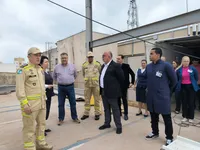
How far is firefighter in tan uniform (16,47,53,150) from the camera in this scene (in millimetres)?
1918

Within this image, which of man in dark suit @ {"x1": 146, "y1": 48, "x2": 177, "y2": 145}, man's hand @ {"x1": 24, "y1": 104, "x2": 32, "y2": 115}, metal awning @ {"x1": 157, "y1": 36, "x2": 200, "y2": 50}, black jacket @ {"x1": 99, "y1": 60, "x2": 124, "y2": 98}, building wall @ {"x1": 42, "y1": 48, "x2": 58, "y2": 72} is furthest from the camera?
building wall @ {"x1": 42, "y1": 48, "x2": 58, "y2": 72}

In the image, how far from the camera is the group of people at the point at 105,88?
2016 mm

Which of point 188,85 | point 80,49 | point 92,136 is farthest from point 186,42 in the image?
point 80,49

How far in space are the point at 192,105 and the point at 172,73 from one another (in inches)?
57.1

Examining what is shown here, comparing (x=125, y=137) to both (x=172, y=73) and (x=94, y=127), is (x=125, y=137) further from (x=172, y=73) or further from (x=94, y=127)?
(x=172, y=73)

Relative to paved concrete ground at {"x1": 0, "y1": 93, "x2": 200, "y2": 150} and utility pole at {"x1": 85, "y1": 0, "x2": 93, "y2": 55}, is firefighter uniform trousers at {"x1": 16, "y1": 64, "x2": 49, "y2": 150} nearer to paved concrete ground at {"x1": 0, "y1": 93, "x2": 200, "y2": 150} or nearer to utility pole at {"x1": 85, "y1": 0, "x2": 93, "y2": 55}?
paved concrete ground at {"x1": 0, "y1": 93, "x2": 200, "y2": 150}

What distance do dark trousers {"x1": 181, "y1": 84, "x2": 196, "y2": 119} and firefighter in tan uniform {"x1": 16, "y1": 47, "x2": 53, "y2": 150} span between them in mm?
2860

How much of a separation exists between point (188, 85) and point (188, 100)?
1.09 ft

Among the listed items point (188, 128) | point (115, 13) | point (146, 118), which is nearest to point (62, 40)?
point (115, 13)

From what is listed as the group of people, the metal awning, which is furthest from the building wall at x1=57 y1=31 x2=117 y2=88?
the group of people

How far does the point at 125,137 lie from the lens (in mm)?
2637

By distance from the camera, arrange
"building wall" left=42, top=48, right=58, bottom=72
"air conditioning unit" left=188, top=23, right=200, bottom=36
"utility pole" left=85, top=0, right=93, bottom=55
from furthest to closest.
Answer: "building wall" left=42, top=48, right=58, bottom=72 → "utility pole" left=85, top=0, right=93, bottom=55 → "air conditioning unit" left=188, top=23, right=200, bottom=36

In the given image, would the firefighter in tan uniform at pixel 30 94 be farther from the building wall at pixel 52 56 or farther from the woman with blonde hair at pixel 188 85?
the building wall at pixel 52 56

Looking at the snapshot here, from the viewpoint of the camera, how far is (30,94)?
2.02 meters
